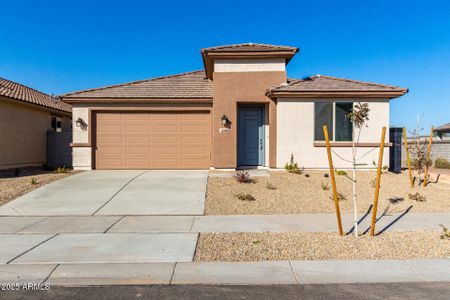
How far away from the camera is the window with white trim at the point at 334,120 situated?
14164 mm

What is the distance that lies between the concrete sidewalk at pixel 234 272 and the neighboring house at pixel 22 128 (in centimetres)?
1219

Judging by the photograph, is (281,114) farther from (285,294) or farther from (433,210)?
(285,294)

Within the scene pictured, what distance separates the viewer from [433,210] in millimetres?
9188

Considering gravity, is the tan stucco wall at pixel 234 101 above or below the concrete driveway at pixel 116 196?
above

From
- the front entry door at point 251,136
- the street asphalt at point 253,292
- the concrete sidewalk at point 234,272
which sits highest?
the front entry door at point 251,136

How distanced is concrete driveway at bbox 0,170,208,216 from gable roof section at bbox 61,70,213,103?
12.6 ft

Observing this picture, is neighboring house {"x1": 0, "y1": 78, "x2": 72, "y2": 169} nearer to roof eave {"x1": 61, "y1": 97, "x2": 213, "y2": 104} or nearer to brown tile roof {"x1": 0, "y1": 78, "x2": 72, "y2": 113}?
brown tile roof {"x1": 0, "y1": 78, "x2": 72, "y2": 113}

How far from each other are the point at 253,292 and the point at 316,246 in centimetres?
214

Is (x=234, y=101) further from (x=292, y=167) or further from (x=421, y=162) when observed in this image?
(x=421, y=162)

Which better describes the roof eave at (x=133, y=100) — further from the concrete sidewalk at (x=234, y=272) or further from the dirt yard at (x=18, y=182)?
the concrete sidewalk at (x=234, y=272)

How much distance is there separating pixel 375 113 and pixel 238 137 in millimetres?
5992

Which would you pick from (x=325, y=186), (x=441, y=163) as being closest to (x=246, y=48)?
(x=325, y=186)

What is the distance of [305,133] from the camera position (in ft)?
46.7

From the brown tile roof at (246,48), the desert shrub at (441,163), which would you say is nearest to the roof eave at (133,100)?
the brown tile roof at (246,48)
